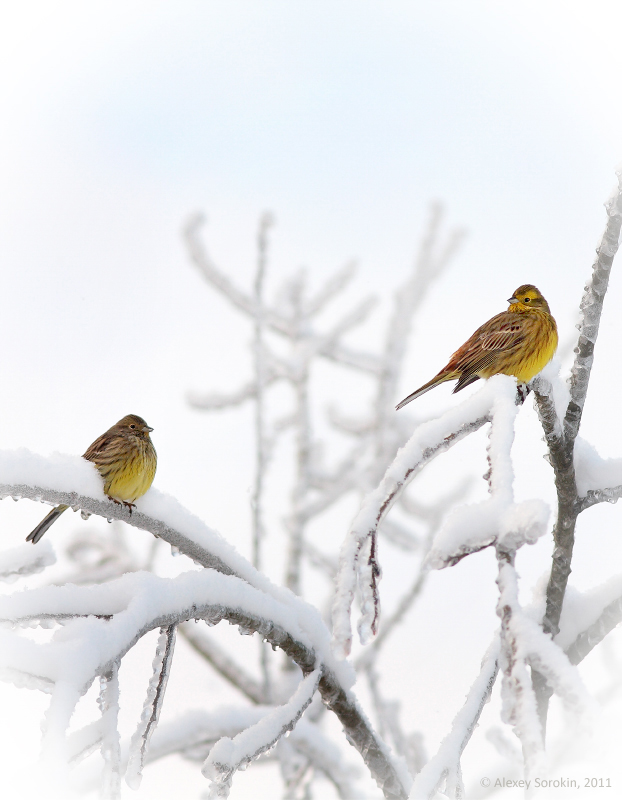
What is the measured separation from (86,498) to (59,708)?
1.19m

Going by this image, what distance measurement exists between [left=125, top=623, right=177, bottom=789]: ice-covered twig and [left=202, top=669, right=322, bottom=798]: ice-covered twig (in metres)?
0.22

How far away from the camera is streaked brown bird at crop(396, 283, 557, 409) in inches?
175

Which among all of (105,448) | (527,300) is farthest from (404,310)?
(105,448)

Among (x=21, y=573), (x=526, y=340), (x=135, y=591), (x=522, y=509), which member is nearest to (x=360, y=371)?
(x=526, y=340)

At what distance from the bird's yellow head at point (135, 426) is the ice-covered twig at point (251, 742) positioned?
273 cm

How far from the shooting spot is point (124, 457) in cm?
422

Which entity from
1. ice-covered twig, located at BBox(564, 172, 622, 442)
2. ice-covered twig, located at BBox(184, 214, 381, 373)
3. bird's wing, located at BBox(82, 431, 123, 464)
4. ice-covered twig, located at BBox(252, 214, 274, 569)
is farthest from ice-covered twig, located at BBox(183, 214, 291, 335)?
ice-covered twig, located at BBox(564, 172, 622, 442)

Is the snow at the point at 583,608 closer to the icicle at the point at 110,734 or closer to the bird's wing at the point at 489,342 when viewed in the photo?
the bird's wing at the point at 489,342

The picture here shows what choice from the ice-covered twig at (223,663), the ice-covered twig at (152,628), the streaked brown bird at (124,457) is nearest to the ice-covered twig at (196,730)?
the ice-covered twig at (152,628)

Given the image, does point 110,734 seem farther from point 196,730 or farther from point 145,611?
point 196,730

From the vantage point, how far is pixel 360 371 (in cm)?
875

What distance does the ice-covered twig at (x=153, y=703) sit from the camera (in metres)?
2.38

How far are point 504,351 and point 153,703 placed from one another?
9.84 feet

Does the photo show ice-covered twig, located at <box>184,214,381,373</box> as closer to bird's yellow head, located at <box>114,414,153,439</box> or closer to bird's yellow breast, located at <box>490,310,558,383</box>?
bird's yellow head, located at <box>114,414,153,439</box>
